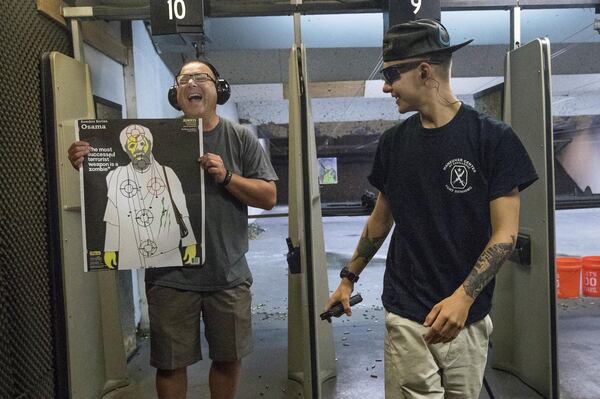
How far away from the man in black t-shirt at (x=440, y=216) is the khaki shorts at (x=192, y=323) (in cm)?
57

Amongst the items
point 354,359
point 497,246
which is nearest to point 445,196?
point 497,246

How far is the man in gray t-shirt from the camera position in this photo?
152 cm

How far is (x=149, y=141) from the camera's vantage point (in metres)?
1.49

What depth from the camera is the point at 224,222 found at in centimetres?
154

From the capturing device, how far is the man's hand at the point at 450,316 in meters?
0.99

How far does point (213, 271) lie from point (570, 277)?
10.2ft

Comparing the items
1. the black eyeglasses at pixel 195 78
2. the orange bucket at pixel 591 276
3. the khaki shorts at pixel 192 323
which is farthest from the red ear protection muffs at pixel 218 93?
the orange bucket at pixel 591 276

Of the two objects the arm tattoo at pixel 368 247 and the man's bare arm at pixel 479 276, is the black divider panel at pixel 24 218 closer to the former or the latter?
Result: the arm tattoo at pixel 368 247

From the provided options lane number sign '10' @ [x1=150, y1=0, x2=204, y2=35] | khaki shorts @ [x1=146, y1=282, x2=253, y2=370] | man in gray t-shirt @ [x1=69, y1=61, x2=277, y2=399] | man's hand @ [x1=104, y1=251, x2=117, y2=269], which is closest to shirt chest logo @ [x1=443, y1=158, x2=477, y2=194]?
man in gray t-shirt @ [x1=69, y1=61, x2=277, y2=399]

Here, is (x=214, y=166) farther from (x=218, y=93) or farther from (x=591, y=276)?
(x=591, y=276)

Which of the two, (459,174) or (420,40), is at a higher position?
(420,40)

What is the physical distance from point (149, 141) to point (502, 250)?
1.10 metres

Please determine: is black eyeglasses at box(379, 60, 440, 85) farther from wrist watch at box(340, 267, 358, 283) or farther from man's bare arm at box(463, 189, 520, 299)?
wrist watch at box(340, 267, 358, 283)

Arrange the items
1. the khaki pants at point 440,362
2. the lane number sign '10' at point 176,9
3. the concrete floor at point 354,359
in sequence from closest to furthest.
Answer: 1. the khaki pants at point 440,362
2. the lane number sign '10' at point 176,9
3. the concrete floor at point 354,359
